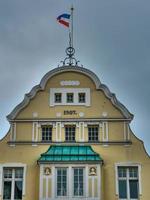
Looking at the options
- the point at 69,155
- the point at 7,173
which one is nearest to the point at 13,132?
the point at 7,173

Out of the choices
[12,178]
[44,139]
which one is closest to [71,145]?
[44,139]

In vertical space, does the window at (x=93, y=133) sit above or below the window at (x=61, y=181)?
above

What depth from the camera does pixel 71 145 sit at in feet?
127

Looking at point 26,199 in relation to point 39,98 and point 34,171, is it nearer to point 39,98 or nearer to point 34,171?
point 34,171

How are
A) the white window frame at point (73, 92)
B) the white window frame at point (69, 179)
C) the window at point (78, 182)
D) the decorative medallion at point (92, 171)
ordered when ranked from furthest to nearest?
the white window frame at point (73, 92), the decorative medallion at point (92, 171), the window at point (78, 182), the white window frame at point (69, 179)

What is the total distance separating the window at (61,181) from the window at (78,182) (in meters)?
0.64

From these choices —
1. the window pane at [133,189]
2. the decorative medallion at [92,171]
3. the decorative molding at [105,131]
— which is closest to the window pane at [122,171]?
the window pane at [133,189]

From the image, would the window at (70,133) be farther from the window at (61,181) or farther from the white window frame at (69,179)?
the window at (61,181)

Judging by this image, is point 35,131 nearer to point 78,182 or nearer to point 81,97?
point 81,97

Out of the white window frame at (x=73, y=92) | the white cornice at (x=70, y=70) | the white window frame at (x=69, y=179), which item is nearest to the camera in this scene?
the white window frame at (x=69, y=179)

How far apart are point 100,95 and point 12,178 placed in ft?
27.5

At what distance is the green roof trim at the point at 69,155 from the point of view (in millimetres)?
37250

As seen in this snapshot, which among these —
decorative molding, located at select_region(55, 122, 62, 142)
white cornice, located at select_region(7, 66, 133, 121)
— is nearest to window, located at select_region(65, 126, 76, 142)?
decorative molding, located at select_region(55, 122, 62, 142)

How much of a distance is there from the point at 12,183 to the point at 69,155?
166 inches
